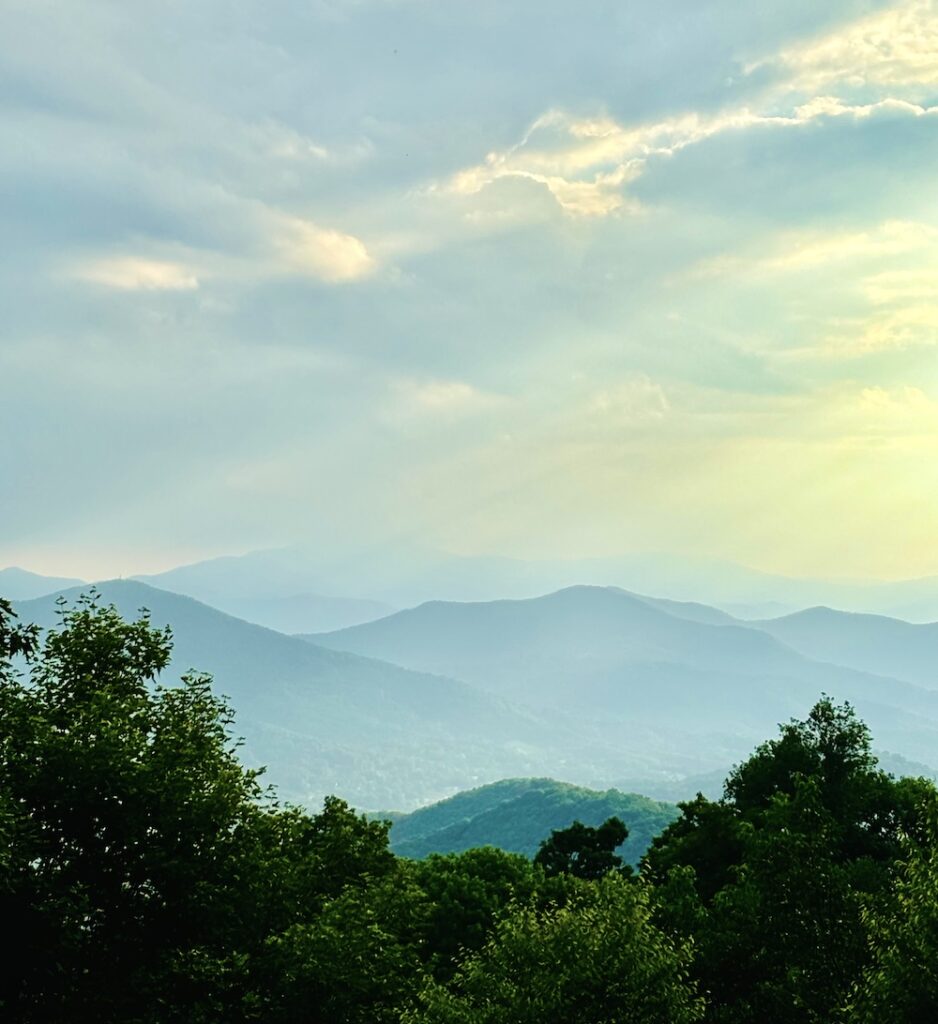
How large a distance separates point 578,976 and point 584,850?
47207mm

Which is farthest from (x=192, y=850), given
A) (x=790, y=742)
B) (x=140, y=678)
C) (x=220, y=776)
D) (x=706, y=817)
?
(x=790, y=742)

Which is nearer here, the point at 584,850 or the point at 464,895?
the point at 464,895

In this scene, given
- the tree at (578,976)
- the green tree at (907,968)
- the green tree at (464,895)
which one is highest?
the green tree at (907,968)

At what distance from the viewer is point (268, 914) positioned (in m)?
36.3

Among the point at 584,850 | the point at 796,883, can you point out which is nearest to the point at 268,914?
the point at 796,883

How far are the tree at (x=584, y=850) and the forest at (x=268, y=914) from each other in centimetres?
3110

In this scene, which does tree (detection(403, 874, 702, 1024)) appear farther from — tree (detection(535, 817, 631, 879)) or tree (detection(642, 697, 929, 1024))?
tree (detection(535, 817, 631, 879))

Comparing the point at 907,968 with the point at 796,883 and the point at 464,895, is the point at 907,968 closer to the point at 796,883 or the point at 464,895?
the point at 796,883

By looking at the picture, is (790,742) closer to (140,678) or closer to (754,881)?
(754,881)

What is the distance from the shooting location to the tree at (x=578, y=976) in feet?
92.6

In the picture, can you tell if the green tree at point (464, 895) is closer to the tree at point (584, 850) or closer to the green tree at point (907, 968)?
the tree at point (584, 850)

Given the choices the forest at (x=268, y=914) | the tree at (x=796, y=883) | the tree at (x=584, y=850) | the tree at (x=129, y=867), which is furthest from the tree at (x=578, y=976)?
the tree at (x=584, y=850)

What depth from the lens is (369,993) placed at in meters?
33.9

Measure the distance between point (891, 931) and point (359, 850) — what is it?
2367 cm
